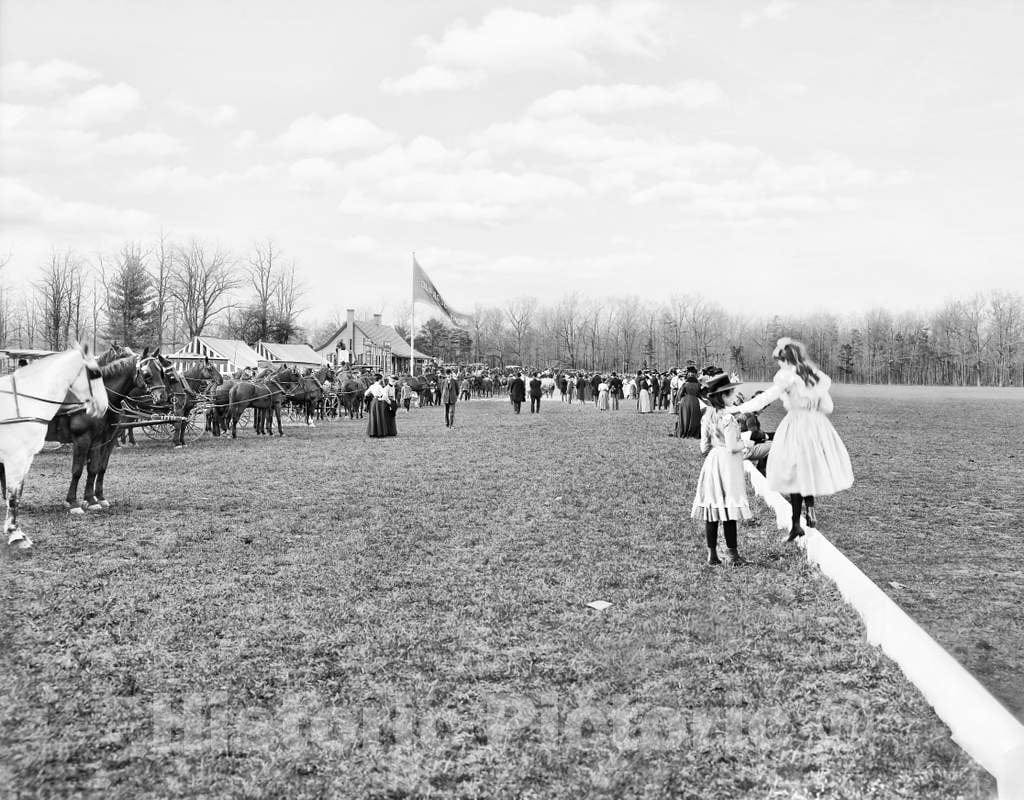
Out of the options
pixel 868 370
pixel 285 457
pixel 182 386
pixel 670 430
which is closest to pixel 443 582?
pixel 285 457

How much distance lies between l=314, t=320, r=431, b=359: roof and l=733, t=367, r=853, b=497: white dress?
7237 cm

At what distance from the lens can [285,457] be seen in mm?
14977

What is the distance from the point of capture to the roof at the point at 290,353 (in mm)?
58438

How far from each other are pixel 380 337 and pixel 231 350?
118ft

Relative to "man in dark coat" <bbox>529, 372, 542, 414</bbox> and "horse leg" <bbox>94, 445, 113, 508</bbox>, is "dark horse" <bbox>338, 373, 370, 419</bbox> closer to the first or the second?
"man in dark coat" <bbox>529, 372, 542, 414</bbox>

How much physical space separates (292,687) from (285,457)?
37.7 ft

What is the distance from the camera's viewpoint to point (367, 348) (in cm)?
8131

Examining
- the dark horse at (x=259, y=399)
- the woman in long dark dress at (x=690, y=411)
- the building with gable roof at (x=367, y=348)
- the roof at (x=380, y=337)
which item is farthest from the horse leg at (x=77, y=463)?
the roof at (x=380, y=337)

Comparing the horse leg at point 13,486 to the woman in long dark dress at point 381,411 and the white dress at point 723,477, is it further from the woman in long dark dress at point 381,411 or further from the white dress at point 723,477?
the woman in long dark dress at point 381,411

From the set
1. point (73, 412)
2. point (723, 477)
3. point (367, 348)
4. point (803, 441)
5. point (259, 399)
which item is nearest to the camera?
point (723, 477)

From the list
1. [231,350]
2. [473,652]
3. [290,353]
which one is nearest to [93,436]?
[473,652]

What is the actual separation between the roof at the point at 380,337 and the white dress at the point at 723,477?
239 ft

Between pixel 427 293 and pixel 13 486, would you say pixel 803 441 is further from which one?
pixel 427 293

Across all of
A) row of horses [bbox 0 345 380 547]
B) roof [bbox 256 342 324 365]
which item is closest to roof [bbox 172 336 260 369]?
roof [bbox 256 342 324 365]
